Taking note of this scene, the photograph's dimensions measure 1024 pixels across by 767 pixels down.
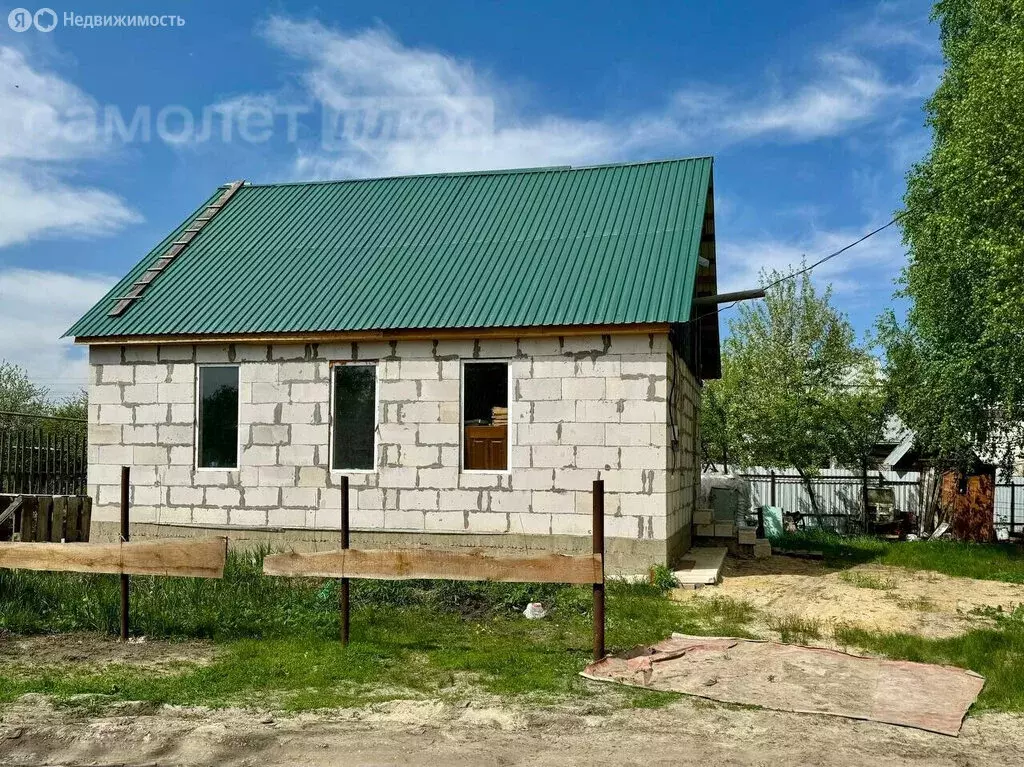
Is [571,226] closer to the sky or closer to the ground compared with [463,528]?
closer to the sky

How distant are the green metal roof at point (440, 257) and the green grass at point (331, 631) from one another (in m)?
4.33

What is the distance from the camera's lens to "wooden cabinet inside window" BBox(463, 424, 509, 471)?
14.9 m

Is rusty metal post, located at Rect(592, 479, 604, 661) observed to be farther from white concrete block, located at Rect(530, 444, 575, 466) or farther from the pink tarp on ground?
white concrete block, located at Rect(530, 444, 575, 466)

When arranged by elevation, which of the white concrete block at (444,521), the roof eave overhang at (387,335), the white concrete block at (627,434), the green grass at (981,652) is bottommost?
the green grass at (981,652)

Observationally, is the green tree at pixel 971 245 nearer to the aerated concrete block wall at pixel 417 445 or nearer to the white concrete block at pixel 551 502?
the aerated concrete block wall at pixel 417 445

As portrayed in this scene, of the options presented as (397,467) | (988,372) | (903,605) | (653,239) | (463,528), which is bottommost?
(903,605)

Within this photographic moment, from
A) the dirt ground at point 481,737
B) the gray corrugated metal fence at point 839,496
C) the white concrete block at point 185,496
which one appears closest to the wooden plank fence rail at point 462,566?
the dirt ground at point 481,737

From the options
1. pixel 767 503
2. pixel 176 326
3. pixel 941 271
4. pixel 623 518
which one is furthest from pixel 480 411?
pixel 767 503

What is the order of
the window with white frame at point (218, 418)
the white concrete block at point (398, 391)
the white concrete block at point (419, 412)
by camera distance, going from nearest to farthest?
1. the white concrete block at point (419, 412)
2. the white concrete block at point (398, 391)
3. the window with white frame at point (218, 418)

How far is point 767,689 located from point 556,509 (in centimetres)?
644

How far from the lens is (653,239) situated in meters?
16.2

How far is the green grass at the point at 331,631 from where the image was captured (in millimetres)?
8234

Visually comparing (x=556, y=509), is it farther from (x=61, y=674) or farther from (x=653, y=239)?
(x=61, y=674)

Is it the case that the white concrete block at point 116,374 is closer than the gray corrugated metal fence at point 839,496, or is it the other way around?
the white concrete block at point 116,374
